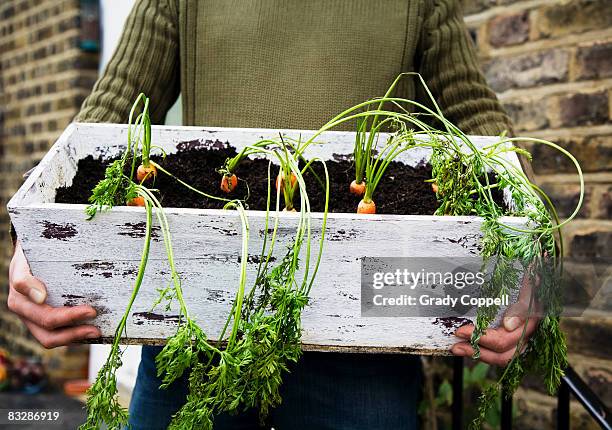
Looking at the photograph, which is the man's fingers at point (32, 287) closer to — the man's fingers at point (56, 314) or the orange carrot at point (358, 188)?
the man's fingers at point (56, 314)

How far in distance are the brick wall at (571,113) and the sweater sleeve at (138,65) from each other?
1015 mm

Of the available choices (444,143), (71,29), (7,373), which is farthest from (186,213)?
(7,373)

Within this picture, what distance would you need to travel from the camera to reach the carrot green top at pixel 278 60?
50.4 inches

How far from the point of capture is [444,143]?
0.99 meters

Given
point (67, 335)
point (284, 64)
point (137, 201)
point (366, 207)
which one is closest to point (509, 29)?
point (284, 64)

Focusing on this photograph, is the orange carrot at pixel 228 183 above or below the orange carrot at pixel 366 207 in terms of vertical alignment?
above

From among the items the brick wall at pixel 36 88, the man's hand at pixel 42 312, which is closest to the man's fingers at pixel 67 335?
the man's hand at pixel 42 312

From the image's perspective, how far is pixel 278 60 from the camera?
1284 millimetres

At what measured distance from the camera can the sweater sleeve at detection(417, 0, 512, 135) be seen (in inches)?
51.3

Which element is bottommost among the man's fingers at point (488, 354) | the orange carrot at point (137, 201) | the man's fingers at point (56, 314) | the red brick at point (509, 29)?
the man's fingers at point (488, 354)

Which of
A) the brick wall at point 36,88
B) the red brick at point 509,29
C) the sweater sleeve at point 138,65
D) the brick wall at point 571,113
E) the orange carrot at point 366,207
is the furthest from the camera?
the brick wall at point 36,88

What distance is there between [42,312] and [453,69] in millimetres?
839

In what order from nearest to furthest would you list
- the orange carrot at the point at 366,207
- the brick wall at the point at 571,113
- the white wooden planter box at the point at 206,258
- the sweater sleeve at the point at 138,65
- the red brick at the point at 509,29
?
the white wooden planter box at the point at 206,258 < the orange carrot at the point at 366,207 < the sweater sleeve at the point at 138,65 < the brick wall at the point at 571,113 < the red brick at the point at 509,29

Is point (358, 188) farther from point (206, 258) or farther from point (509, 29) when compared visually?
point (509, 29)
